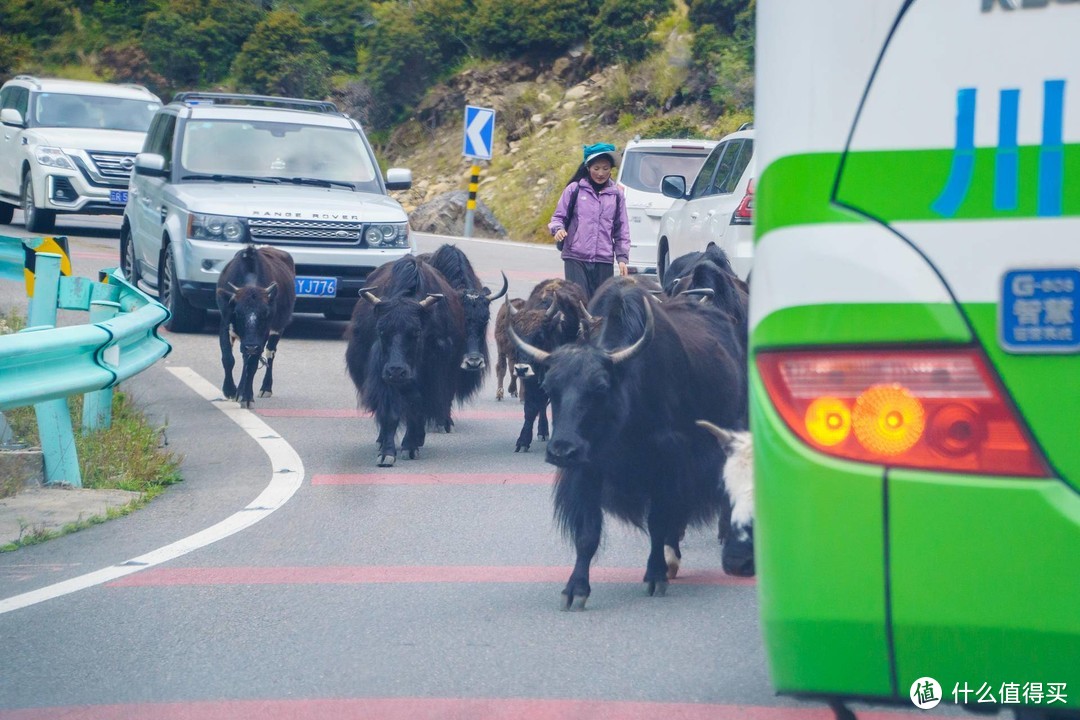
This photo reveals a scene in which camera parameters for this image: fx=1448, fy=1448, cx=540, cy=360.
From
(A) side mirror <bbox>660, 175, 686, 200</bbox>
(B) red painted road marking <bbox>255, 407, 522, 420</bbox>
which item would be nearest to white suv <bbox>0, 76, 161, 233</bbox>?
(A) side mirror <bbox>660, 175, 686, 200</bbox>

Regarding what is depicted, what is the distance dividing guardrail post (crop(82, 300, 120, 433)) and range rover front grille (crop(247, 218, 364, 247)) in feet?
15.1

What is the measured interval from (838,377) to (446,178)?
3496 centimetres

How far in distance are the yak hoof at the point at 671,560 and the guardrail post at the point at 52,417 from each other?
3709 mm

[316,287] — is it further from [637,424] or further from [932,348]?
[932,348]

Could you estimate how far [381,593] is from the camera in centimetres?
652

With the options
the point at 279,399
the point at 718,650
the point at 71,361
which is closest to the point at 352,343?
the point at 279,399

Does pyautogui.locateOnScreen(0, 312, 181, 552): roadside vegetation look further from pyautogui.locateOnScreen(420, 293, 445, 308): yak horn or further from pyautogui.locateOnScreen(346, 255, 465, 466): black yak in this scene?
pyautogui.locateOnScreen(420, 293, 445, 308): yak horn

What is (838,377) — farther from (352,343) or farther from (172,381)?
(172,381)

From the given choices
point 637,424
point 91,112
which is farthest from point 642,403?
point 91,112

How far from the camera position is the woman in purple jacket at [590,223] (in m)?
11.4

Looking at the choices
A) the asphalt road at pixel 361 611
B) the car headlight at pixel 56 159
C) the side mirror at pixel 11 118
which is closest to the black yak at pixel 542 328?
the asphalt road at pixel 361 611

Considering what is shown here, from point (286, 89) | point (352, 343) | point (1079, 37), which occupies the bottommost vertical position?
point (352, 343)

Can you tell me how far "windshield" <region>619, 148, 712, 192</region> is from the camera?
2086 cm

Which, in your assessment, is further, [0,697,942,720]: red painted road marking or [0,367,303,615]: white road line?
[0,367,303,615]: white road line
